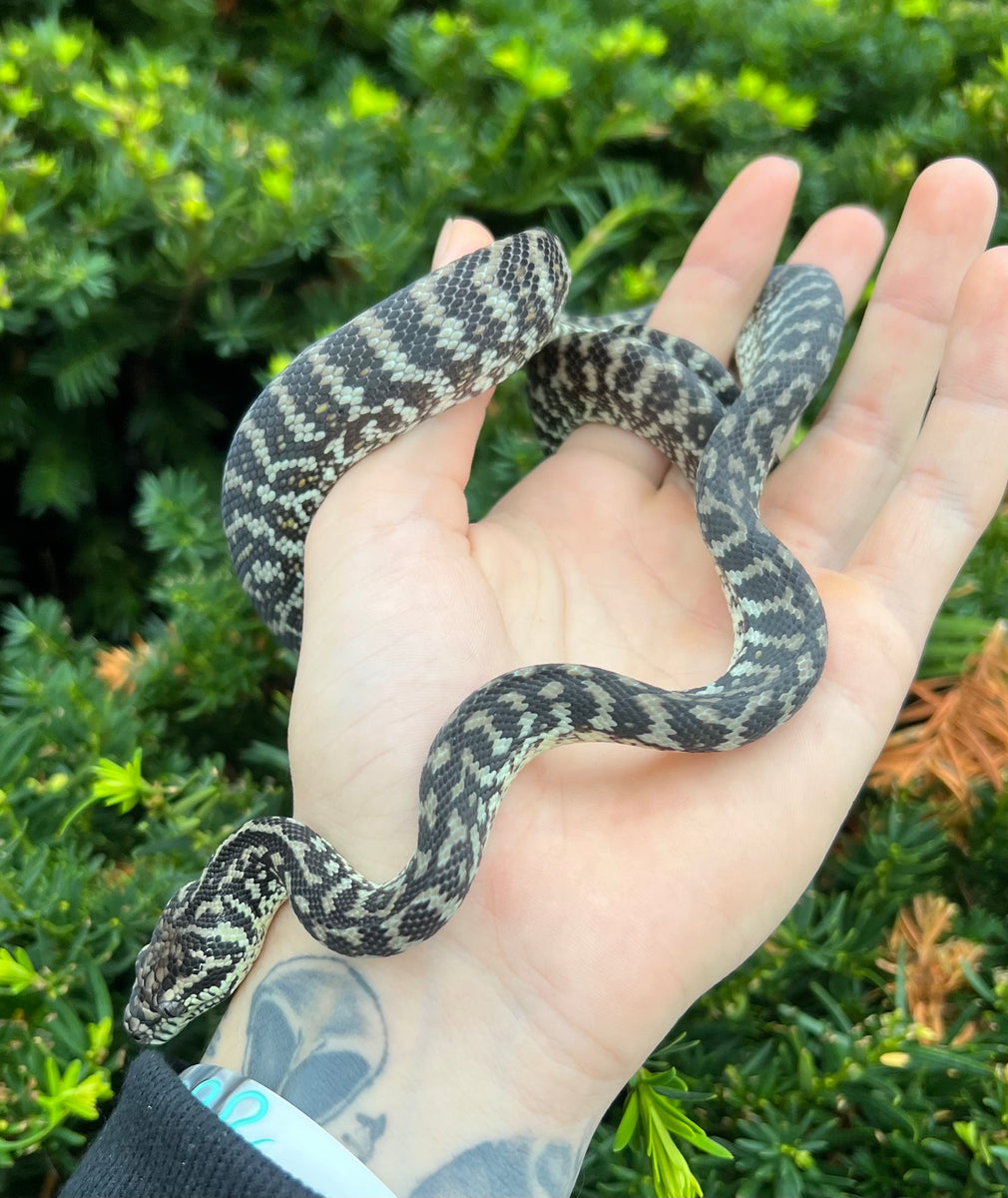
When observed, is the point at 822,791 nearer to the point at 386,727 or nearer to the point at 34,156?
the point at 386,727

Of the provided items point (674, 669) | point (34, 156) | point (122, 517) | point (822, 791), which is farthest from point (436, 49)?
point (822, 791)

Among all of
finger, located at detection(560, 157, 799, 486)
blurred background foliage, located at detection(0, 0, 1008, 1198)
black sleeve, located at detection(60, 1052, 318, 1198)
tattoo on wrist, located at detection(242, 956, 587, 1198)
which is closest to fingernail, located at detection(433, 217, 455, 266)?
blurred background foliage, located at detection(0, 0, 1008, 1198)

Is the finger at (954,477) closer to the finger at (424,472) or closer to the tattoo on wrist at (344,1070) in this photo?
the finger at (424,472)

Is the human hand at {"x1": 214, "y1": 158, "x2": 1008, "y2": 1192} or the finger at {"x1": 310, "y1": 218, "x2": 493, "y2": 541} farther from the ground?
the finger at {"x1": 310, "y1": 218, "x2": 493, "y2": 541}

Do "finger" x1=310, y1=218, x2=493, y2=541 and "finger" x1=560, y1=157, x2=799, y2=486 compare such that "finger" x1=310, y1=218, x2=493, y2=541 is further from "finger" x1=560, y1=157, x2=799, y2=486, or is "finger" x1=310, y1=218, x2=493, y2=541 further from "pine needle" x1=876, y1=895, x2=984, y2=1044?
"pine needle" x1=876, y1=895, x2=984, y2=1044

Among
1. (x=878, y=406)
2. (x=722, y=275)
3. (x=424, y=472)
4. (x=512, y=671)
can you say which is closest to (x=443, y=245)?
(x=424, y=472)

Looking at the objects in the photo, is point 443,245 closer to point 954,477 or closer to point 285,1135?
point 954,477

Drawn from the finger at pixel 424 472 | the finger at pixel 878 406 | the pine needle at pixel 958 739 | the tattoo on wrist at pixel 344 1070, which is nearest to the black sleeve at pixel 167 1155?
the tattoo on wrist at pixel 344 1070
